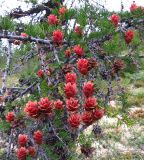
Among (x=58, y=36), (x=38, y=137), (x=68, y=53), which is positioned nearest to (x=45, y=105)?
(x=38, y=137)

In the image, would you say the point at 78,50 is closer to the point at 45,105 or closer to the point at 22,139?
the point at 45,105

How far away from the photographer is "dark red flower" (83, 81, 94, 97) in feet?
10.2

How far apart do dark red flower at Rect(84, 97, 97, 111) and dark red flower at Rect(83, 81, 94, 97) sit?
0.30ft

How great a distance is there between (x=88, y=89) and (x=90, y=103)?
14cm

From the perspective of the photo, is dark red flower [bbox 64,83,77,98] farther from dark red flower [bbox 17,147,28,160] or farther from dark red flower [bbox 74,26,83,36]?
dark red flower [bbox 17,147,28,160]

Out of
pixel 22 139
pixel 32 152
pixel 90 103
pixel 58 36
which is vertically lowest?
pixel 32 152

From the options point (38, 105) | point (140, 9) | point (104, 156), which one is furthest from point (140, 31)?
point (104, 156)

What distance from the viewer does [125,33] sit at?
3.88 metres

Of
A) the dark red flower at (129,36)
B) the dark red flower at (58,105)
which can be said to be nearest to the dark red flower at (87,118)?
the dark red flower at (58,105)

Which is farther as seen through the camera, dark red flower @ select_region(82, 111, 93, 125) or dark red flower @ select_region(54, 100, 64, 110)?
dark red flower @ select_region(54, 100, 64, 110)

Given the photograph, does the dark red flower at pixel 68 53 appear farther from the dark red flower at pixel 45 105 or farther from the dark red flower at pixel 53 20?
the dark red flower at pixel 45 105

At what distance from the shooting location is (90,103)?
3027 mm

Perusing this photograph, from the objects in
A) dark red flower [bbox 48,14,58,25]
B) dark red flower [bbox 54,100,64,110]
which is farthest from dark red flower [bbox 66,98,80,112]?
dark red flower [bbox 48,14,58,25]

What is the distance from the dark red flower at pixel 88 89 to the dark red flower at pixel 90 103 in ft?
0.30
